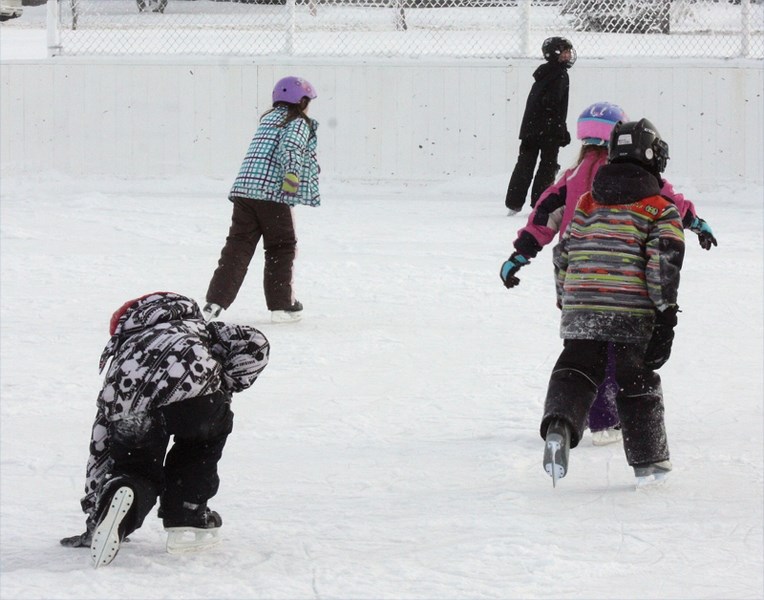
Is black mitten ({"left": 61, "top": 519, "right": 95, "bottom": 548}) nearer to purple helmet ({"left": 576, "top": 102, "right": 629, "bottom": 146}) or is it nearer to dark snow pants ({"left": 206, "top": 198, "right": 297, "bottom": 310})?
purple helmet ({"left": 576, "top": 102, "right": 629, "bottom": 146})

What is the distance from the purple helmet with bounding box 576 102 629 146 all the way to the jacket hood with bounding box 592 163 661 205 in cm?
52

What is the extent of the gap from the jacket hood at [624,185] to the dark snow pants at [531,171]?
683 cm

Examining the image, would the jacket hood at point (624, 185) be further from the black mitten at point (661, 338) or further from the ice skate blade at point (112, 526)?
the ice skate blade at point (112, 526)

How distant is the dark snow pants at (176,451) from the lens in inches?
145

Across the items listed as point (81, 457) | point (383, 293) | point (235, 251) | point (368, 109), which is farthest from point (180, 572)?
point (368, 109)

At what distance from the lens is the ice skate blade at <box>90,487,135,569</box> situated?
3.57 meters

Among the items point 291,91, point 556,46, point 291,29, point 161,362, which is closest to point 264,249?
point 291,91

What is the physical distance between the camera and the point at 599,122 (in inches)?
192

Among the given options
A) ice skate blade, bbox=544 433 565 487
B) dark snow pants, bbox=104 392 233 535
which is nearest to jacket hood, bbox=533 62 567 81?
ice skate blade, bbox=544 433 565 487

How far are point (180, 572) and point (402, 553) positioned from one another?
62cm

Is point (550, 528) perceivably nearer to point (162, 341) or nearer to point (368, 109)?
point (162, 341)

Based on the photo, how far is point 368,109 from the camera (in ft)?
42.6

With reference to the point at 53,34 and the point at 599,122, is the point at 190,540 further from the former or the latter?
the point at 53,34

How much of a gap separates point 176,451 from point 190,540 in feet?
0.86
